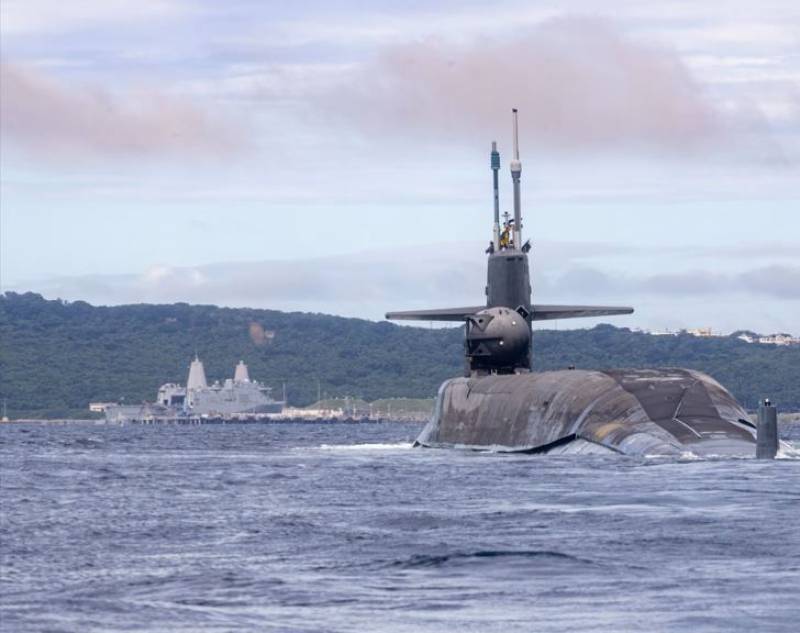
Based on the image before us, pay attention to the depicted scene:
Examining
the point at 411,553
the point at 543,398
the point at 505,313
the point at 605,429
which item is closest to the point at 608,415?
the point at 605,429

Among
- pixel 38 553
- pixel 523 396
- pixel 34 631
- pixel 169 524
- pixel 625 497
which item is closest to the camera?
pixel 34 631

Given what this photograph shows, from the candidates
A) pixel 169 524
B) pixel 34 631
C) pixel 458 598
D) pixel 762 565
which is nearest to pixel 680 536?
pixel 762 565

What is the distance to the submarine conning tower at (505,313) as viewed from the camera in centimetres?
6944

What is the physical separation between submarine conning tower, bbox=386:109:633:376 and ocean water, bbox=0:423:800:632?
24.1m

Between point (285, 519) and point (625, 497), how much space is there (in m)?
8.01

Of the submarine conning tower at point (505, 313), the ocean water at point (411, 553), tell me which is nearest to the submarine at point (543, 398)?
the submarine conning tower at point (505, 313)

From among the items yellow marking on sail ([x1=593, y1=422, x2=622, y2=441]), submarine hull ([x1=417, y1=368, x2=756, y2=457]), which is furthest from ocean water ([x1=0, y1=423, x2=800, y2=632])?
yellow marking on sail ([x1=593, y1=422, x2=622, y2=441])

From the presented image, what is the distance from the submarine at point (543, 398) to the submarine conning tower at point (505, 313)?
42mm

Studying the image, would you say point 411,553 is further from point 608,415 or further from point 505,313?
point 505,313

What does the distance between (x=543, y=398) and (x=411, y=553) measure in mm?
36317

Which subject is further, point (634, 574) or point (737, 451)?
point (737, 451)

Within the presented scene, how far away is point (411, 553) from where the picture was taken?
2645 centimetres

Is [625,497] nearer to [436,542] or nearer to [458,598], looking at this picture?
[436,542]

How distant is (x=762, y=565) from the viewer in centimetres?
2470
